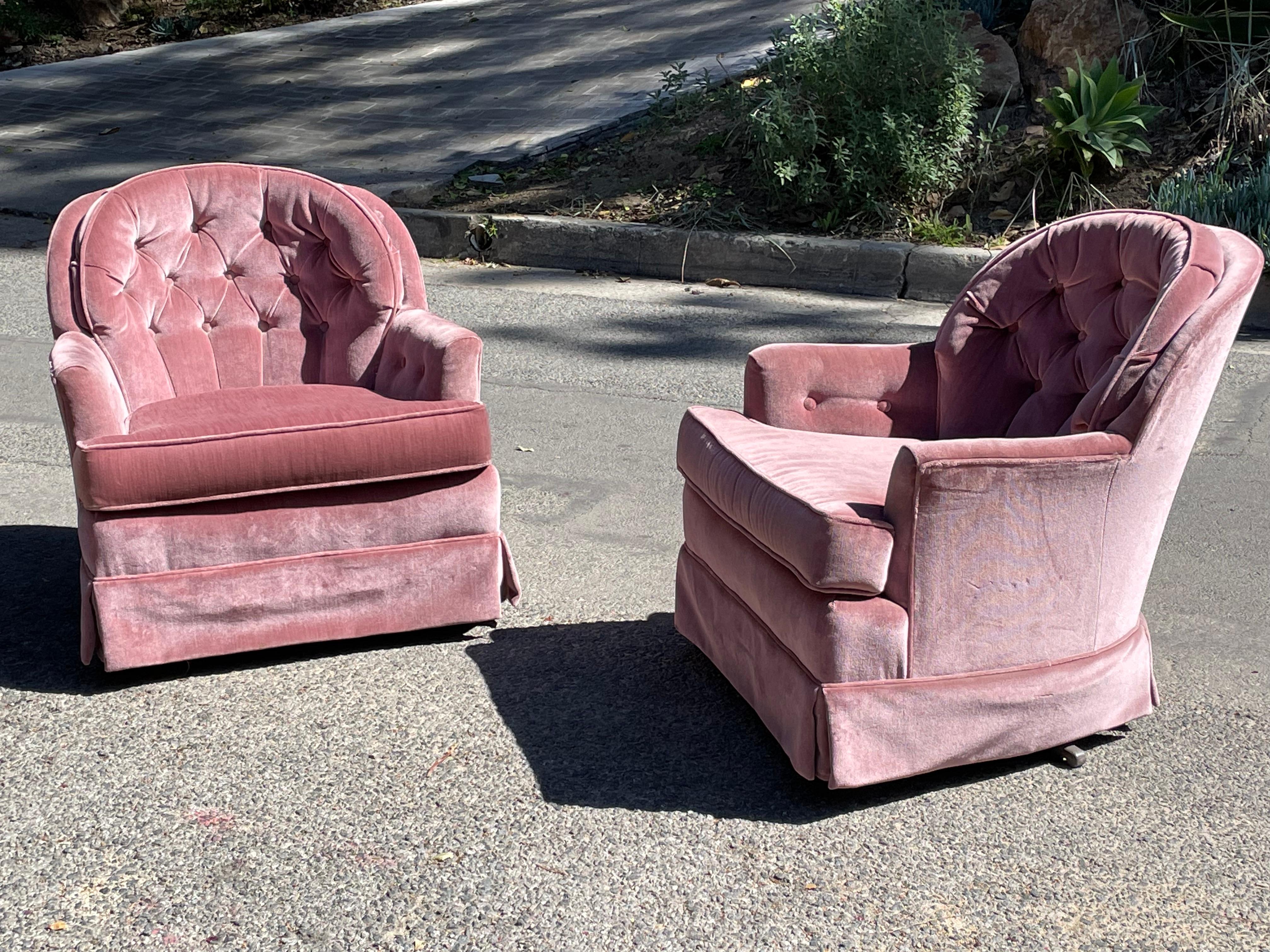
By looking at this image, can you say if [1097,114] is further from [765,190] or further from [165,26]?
[165,26]

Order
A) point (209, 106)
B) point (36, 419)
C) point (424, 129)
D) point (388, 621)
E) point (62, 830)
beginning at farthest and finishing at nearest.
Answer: point (209, 106) → point (424, 129) → point (36, 419) → point (388, 621) → point (62, 830)

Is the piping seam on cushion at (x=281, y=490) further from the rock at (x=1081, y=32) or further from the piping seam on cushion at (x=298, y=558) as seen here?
the rock at (x=1081, y=32)

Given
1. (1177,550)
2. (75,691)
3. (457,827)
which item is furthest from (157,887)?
(1177,550)

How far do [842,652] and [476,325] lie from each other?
4330 mm

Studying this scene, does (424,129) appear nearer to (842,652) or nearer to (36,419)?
(36,419)

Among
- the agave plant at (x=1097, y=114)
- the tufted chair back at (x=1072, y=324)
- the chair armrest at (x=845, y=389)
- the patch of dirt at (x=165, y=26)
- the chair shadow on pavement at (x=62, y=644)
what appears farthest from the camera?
the patch of dirt at (x=165, y=26)

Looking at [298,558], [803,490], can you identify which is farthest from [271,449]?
[803,490]

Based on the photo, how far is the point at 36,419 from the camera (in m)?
5.31

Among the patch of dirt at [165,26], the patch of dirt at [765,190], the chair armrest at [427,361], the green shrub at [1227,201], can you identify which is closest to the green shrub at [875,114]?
the patch of dirt at [765,190]

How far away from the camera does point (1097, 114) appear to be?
24.6 feet

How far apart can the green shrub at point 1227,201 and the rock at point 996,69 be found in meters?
1.61

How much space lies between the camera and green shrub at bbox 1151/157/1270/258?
688 cm

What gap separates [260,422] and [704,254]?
15.3ft

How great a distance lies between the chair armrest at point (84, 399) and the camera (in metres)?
3.24
